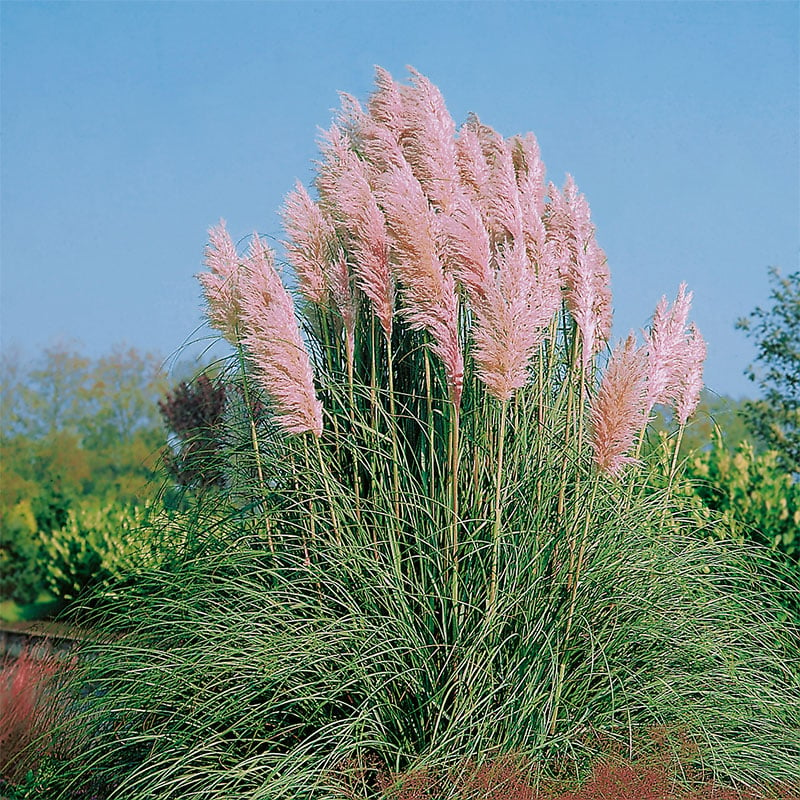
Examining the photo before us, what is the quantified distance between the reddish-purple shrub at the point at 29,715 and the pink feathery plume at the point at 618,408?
2395 millimetres

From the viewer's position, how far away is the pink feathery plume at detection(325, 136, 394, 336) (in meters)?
3.53

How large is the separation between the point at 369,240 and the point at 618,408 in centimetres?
110

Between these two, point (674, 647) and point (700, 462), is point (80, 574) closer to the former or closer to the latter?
point (700, 462)

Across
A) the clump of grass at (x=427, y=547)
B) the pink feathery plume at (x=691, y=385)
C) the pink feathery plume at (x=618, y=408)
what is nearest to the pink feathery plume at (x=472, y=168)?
the clump of grass at (x=427, y=547)

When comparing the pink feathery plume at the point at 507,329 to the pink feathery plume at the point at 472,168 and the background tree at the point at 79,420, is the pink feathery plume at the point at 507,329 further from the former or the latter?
the background tree at the point at 79,420

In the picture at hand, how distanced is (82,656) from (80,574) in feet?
22.5

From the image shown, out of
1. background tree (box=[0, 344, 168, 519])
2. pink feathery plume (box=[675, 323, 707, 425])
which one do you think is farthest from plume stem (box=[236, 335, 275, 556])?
background tree (box=[0, 344, 168, 519])

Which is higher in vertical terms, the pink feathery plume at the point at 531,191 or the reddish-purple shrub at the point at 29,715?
the pink feathery plume at the point at 531,191

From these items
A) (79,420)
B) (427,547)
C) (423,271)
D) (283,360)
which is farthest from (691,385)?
(79,420)

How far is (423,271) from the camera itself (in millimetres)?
A: 3295

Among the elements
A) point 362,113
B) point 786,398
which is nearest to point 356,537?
point 362,113

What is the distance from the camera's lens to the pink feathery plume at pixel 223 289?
4.07 m

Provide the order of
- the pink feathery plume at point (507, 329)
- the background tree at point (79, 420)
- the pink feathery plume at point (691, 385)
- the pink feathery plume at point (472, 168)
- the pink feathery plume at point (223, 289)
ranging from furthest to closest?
the background tree at point (79, 420) → the pink feathery plume at point (691, 385) → the pink feathery plume at point (223, 289) → the pink feathery plume at point (472, 168) → the pink feathery plume at point (507, 329)

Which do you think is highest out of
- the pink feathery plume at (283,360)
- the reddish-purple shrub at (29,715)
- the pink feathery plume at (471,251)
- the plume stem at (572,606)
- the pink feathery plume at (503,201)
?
the pink feathery plume at (503,201)
